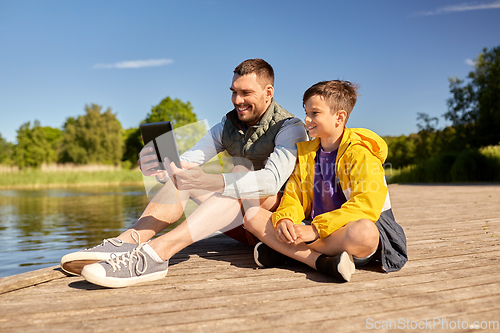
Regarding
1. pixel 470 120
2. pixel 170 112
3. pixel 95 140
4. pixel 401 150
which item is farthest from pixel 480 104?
pixel 95 140

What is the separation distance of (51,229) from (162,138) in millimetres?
6334

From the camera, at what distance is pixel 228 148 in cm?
281

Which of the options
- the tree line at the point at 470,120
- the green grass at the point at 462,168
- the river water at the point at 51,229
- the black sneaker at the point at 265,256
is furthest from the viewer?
the tree line at the point at 470,120

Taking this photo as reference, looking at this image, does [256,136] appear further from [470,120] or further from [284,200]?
[470,120]

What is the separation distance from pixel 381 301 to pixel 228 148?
1539 millimetres

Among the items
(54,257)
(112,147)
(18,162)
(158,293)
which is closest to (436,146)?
(54,257)

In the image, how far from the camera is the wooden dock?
4.69ft

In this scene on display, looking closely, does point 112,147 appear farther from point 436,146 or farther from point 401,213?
point 401,213

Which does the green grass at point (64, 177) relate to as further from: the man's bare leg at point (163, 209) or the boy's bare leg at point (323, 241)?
the boy's bare leg at point (323, 241)

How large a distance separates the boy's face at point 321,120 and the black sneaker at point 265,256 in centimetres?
70

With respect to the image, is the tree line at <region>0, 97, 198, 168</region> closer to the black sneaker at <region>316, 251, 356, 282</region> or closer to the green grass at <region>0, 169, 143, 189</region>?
the green grass at <region>0, 169, 143, 189</region>

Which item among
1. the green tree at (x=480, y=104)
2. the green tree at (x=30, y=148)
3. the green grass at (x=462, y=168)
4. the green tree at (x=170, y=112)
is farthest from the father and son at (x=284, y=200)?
the green tree at (x=30, y=148)

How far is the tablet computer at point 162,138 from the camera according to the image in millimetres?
2062

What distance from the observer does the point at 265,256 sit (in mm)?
2211
